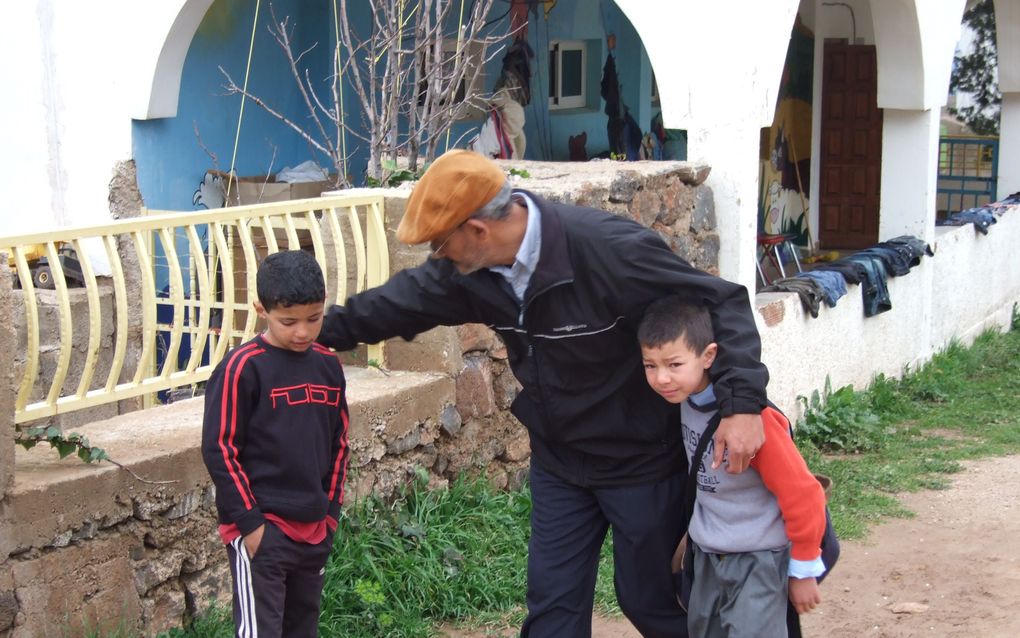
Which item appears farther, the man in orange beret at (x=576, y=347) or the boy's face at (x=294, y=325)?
the boy's face at (x=294, y=325)

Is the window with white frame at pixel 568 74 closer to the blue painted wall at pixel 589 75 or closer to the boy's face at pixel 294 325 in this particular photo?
the blue painted wall at pixel 589 75

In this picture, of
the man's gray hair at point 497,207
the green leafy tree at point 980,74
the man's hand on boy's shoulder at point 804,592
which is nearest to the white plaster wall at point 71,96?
the man's gray hair at point 497,207

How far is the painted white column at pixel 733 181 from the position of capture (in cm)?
A: 653

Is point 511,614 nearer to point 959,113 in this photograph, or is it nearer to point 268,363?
point 268,363

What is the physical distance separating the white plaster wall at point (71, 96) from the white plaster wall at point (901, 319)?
14.6 ft

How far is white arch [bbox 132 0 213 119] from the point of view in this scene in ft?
26.4

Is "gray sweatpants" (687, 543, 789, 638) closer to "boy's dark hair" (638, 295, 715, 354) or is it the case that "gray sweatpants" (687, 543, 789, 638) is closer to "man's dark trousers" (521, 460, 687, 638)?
"man's dark trousers" (521, 460, 687, 638)

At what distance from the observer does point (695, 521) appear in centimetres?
309

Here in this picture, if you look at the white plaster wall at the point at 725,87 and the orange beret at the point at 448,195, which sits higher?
the white plaster wall at the point at 725,87

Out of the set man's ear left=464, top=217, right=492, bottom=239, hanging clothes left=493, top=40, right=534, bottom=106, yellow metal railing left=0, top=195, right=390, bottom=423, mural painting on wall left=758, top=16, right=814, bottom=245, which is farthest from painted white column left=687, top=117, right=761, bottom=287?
mural painting on wall left=758, top=16, right=814, bottom=245

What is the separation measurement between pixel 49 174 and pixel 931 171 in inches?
250

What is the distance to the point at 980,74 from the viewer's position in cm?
1712

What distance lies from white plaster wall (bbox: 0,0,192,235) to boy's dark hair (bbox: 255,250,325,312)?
5.33 meters

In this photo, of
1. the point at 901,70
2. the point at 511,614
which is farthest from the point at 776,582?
the point at 901,70
